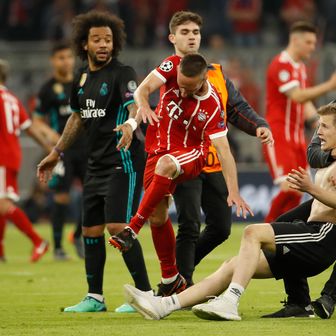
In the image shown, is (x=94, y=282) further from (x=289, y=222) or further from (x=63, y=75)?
(x=63, y=75)

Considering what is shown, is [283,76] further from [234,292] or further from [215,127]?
[234,292]

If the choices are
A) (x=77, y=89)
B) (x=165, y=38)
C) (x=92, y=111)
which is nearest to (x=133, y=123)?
(x=92, y=111)

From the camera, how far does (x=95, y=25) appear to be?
30.1 ft

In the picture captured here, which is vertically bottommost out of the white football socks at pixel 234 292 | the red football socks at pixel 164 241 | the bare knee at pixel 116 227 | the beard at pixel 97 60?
the white football socks at pixel 234 292

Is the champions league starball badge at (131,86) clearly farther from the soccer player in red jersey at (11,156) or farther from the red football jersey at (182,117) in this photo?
the soccer player in red jersey at (11,156)

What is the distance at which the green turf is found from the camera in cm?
725

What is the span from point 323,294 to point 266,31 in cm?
1648

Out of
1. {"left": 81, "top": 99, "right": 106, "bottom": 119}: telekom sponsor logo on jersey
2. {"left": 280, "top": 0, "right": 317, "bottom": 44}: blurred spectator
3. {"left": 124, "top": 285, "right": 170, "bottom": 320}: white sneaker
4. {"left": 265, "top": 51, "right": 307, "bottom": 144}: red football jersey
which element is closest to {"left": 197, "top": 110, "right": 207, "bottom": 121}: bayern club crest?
{"left": 81, "top": 99, "right": 106, "bottom": 119}: telekom sponsor logo on jersey

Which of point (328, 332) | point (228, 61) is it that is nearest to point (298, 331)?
point (328, 332)

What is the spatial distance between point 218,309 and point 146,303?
534mm

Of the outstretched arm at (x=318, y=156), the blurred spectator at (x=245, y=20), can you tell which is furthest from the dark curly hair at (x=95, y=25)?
the blurred spectator at (x=245, y=20)

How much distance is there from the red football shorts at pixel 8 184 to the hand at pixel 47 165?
4979mm

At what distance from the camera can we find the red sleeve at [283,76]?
44.1ft

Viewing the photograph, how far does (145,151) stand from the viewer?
8.89 meters
